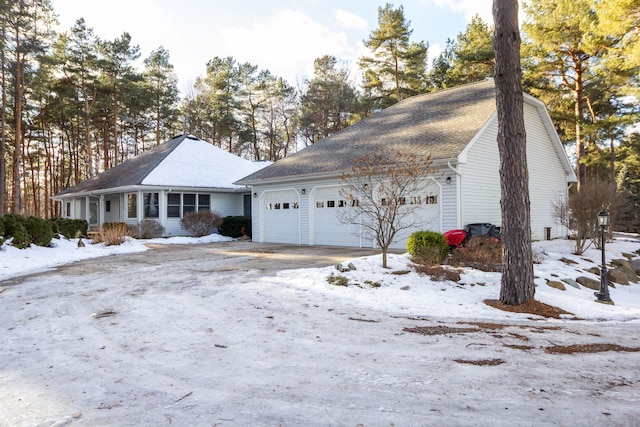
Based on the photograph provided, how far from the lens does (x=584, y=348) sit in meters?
3.99

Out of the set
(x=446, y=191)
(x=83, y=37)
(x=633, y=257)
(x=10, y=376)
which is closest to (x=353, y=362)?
→ (x=10, y=376)

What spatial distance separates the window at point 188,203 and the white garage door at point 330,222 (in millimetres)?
8469

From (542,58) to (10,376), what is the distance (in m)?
23.1

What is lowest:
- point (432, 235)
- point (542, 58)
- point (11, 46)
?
point (432, 235)

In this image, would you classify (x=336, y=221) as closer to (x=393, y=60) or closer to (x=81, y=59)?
(x=393, y=60)

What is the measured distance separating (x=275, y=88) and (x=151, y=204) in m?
18.4

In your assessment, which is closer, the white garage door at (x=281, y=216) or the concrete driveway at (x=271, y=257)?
the concrete driveway at (x=271, y=257)

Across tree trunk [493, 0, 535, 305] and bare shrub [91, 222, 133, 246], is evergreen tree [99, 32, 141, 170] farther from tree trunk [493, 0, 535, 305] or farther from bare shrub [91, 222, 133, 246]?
tree trunk [493, 0, 535, 305]

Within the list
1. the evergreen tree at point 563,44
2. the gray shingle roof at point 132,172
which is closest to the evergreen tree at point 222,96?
the gray shingle roof at point 132,172

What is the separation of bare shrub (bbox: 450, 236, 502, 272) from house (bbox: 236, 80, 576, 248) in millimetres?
1950

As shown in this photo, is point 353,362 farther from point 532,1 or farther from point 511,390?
point 532,1

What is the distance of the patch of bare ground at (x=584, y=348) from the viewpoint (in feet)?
12.7

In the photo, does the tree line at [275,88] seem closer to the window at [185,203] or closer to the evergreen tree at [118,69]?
the evergreen tree at [118,69]

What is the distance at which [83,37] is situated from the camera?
26406 mm
